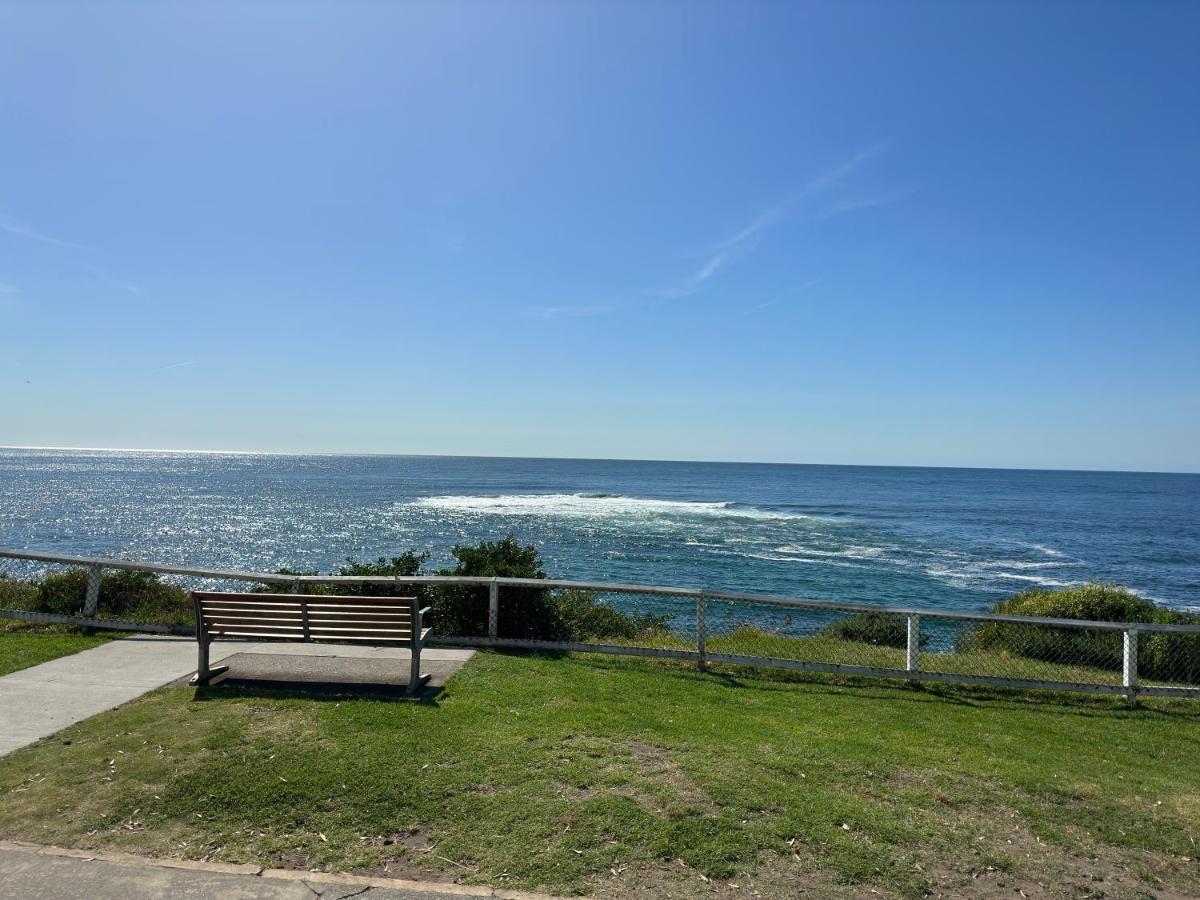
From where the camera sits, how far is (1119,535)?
55938mm

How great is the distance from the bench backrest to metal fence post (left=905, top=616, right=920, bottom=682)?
238 inches

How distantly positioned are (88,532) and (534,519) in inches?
1275

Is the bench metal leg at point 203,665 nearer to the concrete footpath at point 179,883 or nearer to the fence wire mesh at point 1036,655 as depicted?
the concrete footpath at point 179,883

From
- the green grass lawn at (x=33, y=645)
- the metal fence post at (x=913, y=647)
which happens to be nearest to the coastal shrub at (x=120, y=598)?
the green grass lawn at (x=33, y=645)

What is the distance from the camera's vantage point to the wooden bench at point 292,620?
691cm

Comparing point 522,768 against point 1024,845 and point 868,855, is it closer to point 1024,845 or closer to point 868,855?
point 868,855

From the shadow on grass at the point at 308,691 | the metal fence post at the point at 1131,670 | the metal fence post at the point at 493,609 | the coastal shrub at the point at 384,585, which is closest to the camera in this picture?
the shadow on grass at the point at 308,691

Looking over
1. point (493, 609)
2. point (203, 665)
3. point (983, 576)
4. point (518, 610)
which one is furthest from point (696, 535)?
point (203, 665)

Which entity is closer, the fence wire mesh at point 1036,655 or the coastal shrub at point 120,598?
the fence wire mesh at point 1036,655

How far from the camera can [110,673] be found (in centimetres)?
757

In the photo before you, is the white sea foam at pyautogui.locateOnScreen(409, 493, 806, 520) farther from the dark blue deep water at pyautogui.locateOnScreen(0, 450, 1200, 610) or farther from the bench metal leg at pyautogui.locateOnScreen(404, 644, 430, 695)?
the bench metal leg at pyautogui.locateOnScreen(404, 644, 430, 695)

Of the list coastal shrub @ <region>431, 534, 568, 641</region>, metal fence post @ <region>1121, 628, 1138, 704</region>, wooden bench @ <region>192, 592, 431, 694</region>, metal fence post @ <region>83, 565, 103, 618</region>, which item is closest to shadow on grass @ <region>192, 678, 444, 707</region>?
wooden bench @ <region>192, 592, 431, 694</region>

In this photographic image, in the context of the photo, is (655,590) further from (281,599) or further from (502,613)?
(281,599)

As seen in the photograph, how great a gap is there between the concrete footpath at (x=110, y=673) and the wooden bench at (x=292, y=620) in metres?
0.79
